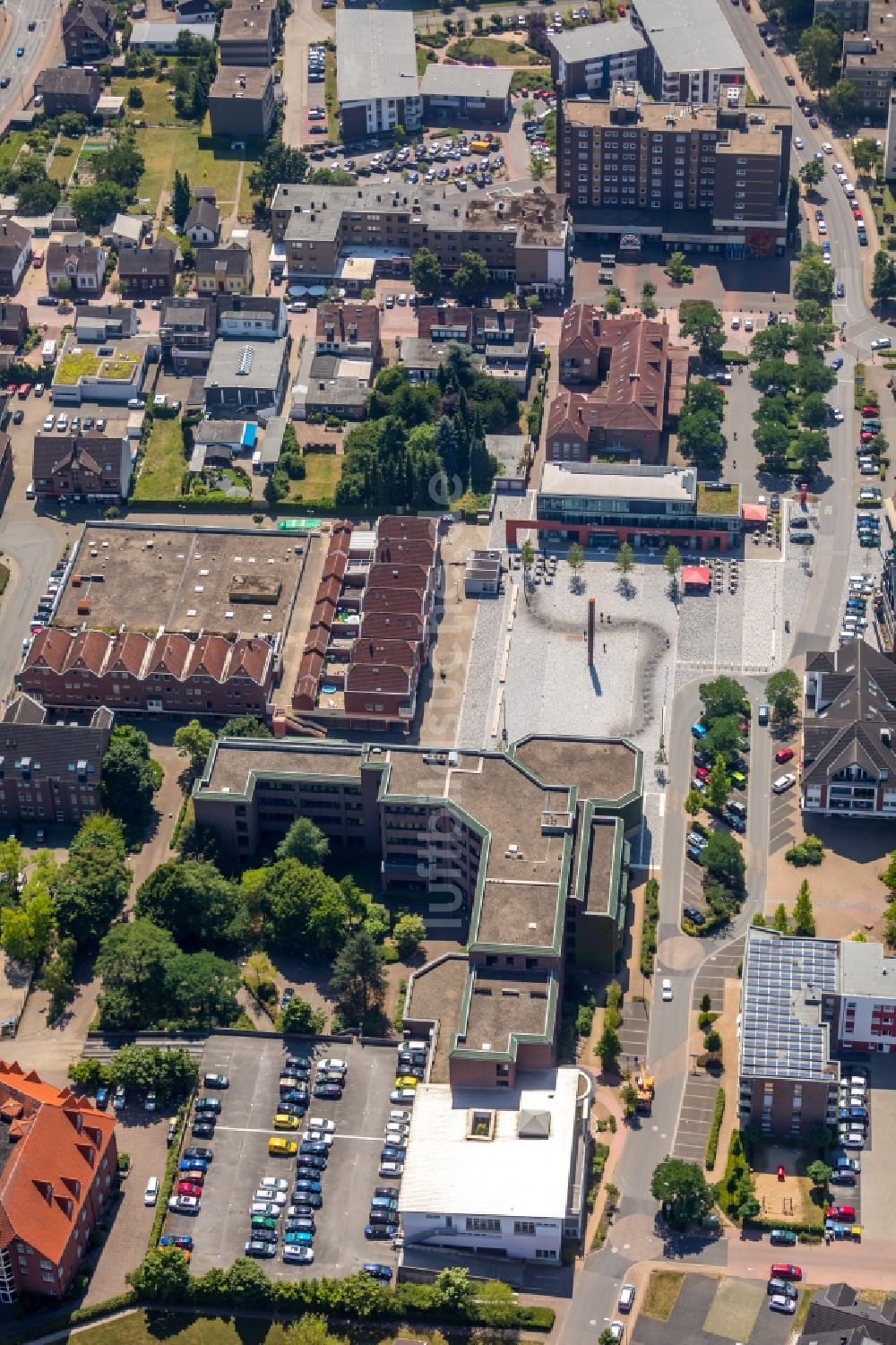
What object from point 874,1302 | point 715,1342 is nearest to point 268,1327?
point 715,1342

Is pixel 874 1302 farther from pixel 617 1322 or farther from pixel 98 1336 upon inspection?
pixel 98 1336

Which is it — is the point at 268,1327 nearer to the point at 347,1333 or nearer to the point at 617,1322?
the point at 347,1333

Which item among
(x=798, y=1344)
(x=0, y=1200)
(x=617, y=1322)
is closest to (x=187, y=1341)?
(x=0, y=1200)

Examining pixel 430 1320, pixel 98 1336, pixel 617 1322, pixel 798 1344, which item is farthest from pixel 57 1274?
pixel 798 1344

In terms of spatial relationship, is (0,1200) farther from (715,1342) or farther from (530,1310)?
(715,1342)

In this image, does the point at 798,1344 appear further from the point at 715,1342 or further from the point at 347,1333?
the point at 347,1333

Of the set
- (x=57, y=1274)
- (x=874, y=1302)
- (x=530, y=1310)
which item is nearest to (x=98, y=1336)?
(x=57, y=1274)
